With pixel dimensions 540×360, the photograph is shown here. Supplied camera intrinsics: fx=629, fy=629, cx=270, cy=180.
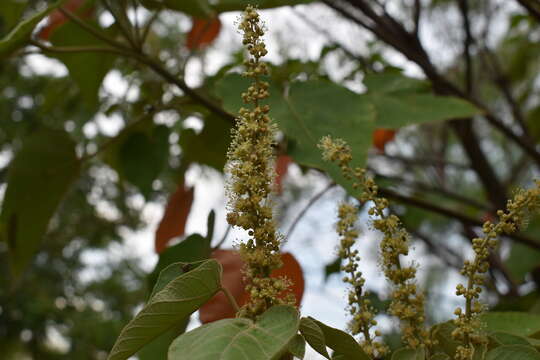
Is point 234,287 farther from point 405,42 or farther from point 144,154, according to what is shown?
point 405,42

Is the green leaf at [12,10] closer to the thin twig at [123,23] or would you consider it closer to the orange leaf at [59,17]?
the orange leaf at [59,17]

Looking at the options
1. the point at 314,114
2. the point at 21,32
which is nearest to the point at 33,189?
the point at 21,32

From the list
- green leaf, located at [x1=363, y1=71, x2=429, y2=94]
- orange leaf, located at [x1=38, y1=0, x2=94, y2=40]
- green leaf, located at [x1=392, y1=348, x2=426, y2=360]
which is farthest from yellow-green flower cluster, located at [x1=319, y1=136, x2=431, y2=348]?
orange leaf, located at [x1=38, y1=0, x2=94, y2=40]

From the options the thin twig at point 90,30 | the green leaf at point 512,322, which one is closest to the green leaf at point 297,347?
the green leaf at point 512,322

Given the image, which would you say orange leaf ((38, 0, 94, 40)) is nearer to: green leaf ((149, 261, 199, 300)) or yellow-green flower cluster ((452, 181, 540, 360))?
green leaf ((149, 261, 199, 300))

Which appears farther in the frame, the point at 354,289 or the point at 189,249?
the point at 189,249

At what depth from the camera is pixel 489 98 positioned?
304 centimetres

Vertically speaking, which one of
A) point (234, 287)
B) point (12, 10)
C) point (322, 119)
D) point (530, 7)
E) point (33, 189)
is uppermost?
point (530, 7)

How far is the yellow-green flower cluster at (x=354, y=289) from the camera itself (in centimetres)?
42

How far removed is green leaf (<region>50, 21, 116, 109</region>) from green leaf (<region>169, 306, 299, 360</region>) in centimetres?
70

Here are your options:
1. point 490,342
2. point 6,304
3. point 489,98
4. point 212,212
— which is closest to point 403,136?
point 489,98

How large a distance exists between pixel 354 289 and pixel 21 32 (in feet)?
1.62

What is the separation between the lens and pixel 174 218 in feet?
3.34

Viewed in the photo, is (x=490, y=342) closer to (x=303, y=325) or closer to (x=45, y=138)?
(x=303, y=325)
